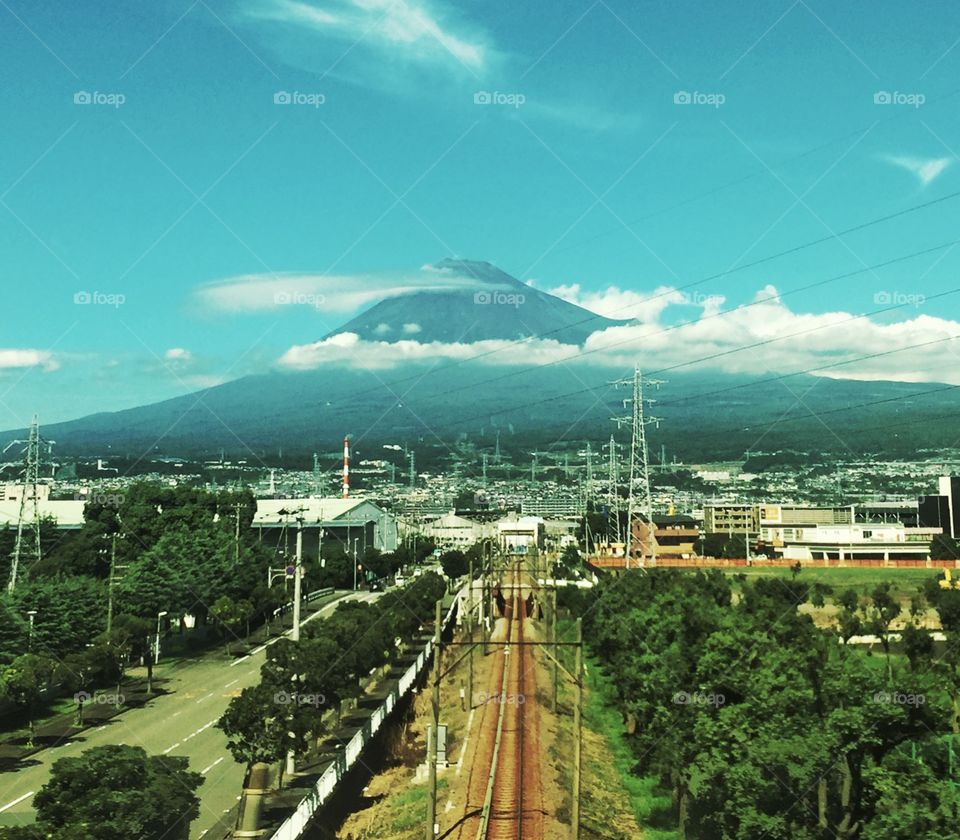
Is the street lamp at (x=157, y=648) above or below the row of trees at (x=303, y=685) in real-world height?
below

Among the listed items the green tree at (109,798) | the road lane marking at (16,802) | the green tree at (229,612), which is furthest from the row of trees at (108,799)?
the green tree at (229,612)

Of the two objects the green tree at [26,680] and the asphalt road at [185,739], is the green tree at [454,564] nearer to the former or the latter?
the asphalt road at [185,739]

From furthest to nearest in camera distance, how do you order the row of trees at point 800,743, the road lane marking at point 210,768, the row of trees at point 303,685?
the road lane marking at point 210,768 < the row of trees at point 303,685 < the row of trees at point 800,743

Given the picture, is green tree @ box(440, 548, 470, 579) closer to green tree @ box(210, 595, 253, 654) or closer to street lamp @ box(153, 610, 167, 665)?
green tree @ box(210, 595, 253, 654)

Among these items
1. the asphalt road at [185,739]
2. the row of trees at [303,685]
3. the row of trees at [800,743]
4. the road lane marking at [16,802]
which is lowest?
the asphalt road at [185,739]

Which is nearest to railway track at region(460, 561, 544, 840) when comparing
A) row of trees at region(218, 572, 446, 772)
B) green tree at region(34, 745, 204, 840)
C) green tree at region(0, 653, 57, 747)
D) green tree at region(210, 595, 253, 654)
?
row of trees at region(218, 572, 446, 772)

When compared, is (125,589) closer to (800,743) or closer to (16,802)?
(16,802)

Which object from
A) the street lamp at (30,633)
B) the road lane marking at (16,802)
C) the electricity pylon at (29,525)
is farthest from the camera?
the electricity pylon at (29,525)
